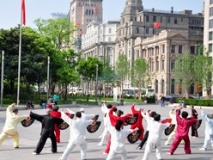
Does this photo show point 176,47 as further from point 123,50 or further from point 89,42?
point 89,42

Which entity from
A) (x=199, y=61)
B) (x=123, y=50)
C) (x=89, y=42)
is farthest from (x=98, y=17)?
(x=199, y=61)

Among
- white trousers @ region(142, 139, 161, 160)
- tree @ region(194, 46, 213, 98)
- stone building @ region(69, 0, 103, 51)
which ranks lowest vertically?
white trousers @ region(142, 139, 161, 160)

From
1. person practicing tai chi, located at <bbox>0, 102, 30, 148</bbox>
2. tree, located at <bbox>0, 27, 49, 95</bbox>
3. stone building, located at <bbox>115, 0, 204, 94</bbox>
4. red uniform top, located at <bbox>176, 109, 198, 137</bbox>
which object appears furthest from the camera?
stone building, located at <bbox>115, 0, 204, 94</bbox>

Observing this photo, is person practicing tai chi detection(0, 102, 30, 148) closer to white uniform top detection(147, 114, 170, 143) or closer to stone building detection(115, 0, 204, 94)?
white uniform top detection(147, 114, 170, 143)

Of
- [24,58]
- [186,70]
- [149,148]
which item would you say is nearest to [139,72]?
[186,70]

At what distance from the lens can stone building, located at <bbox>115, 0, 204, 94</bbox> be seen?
92812 mm

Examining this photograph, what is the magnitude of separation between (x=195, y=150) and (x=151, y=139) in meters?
3.47

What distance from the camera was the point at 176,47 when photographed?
91062 millimetres

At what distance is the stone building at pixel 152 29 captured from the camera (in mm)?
92812

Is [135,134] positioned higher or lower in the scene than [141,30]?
lower

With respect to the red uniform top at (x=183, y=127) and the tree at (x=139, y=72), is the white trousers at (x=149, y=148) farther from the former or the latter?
the tree at (x=139, y=72)

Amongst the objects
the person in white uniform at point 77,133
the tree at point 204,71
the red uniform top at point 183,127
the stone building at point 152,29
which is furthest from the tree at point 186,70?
the person in white uniform at point 77,133

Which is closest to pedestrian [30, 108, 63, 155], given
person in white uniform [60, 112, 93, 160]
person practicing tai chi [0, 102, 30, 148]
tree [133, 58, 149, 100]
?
person practicing tai chi [0, 102, 30, 148]

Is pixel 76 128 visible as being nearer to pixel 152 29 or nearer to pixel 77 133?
pixel 77 133
